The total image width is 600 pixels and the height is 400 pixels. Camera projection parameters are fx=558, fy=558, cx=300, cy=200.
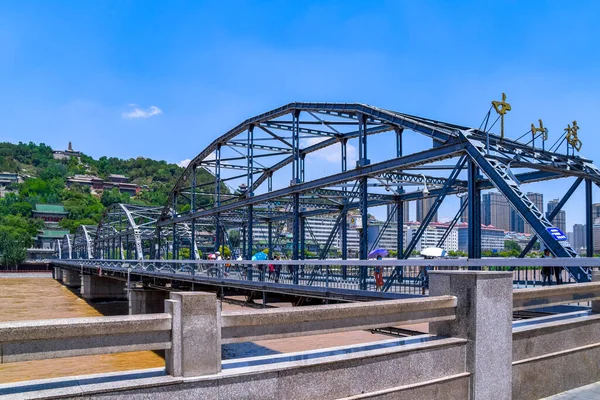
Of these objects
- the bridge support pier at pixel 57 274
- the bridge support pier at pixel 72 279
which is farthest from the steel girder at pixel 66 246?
the bridge support pier at pixel 72 279

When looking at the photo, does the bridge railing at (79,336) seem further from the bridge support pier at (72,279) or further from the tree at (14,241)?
the tree at (14,241)

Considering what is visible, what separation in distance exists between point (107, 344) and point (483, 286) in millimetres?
4182

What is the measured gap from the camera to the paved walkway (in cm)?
734

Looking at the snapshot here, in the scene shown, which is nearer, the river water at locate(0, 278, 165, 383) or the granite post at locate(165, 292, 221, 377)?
the granite post at locate(165, 292, 221, 377)

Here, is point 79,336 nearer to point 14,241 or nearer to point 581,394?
point 581,394

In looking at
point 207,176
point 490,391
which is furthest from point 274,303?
point 207,176

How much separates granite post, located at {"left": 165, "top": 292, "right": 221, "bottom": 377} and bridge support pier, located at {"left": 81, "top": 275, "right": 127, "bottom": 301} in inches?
2947

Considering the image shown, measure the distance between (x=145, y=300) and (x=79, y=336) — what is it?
46.5 meters

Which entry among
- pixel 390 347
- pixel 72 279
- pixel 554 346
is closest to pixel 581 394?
pixel 554 346

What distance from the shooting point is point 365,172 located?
2406 cm

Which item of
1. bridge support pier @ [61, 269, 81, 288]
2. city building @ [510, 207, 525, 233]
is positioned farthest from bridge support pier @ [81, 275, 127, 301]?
city building @ [510, 207, 525, 233]

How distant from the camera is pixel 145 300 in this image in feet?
160

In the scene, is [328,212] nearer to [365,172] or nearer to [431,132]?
[365,172]

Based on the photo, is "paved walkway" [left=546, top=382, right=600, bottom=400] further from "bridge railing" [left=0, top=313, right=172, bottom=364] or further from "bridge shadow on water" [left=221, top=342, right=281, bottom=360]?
"bridge shadow on water" [left=221, top=342, right=281, bottom=360]
